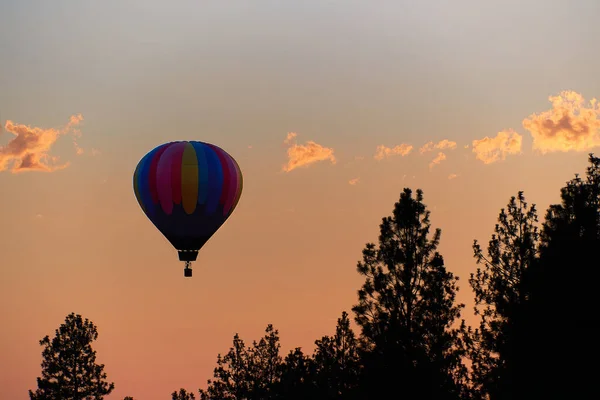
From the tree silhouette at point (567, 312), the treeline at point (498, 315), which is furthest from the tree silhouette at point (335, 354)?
the tree silhouette at point (567, 312)

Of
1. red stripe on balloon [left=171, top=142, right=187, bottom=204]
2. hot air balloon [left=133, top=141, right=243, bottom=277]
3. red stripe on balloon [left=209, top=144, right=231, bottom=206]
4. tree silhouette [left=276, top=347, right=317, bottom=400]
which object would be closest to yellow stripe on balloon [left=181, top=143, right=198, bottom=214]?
hot air balloon [left=133, top=141, right=243, bottom=277]

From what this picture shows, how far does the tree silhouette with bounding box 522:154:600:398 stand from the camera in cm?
5297

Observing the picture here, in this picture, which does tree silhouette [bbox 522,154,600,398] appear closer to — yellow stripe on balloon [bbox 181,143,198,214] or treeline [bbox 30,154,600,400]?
treeline [bbox 30,154,600,400]

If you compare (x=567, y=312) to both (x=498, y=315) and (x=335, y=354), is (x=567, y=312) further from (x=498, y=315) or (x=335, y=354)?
(x=335, y=354)

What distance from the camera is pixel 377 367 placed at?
66875mm

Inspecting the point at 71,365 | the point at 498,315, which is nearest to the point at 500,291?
the point at 498,315

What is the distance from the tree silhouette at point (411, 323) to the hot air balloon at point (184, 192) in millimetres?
22002

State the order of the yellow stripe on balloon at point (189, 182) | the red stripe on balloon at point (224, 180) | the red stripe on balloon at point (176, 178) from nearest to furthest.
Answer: the red stripe on balloon at point (176, 178) → the yellow stripe on balloon at point (189, 182) → the red stripe on balloon at point (224, 180)

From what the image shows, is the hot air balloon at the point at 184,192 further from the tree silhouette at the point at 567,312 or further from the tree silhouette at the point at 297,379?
the tree silhouette at the point at 567,312

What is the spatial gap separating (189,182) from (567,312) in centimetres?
3808

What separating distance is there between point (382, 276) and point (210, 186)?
902 inches

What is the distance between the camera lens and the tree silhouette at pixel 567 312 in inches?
2085

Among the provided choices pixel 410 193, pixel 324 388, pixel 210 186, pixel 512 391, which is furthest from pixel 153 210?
pixel 512 391

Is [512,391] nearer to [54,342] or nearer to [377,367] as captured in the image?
[377,367]
